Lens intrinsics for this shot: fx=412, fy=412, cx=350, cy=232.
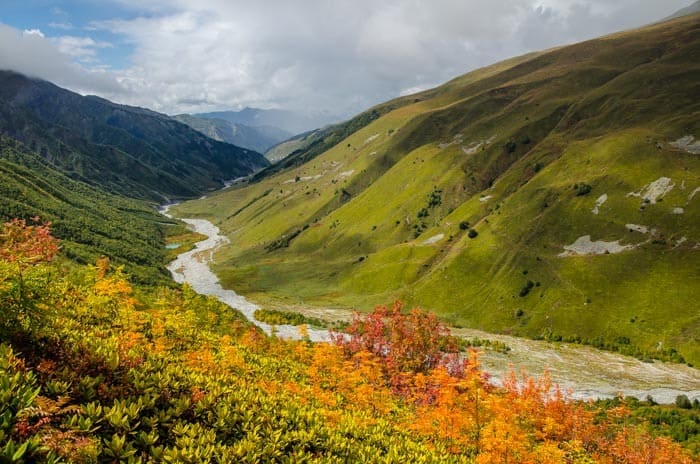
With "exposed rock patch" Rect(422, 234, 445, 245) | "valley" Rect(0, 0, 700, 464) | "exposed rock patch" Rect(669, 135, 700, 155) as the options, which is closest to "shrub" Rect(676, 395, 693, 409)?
"valley" Rect(0, 0, 700, 464)

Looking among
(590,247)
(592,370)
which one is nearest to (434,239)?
(590,247)

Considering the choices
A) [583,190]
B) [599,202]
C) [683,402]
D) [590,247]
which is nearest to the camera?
[683,402]

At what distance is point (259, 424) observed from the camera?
1252 cm

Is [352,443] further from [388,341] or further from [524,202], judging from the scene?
[524,202]

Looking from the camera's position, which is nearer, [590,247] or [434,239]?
[590,247]

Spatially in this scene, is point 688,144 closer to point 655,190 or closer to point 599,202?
point 655,190

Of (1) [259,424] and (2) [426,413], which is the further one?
(2) [426,413]

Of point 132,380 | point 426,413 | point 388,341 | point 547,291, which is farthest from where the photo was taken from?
point 547,291

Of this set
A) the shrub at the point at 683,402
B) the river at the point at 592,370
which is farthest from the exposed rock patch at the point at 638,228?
the shrub at the point at 683,402

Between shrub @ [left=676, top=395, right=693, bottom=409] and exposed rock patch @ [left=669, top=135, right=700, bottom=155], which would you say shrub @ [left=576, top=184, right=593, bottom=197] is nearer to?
exposed rock patch @ [left=669, top=135, right=700, bottom=155]

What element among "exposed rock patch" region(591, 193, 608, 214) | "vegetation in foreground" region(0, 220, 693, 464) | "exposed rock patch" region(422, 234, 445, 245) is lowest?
"vegetation in foreground" region(0, 220, 693, 464)

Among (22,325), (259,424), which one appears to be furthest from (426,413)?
(22,325)

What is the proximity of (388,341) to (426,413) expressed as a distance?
40084mm

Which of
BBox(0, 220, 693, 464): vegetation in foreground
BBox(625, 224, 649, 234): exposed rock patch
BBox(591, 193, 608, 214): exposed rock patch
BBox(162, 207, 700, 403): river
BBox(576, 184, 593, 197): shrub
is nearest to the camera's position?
BBox(0, 220, 693, 464): vegetation in foreground
